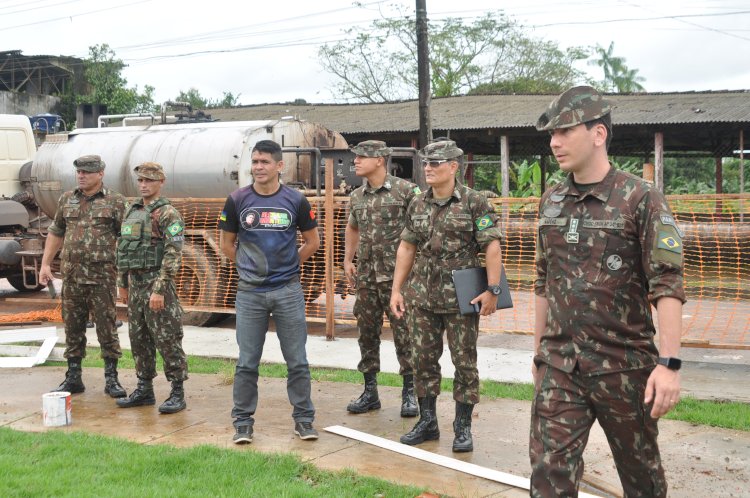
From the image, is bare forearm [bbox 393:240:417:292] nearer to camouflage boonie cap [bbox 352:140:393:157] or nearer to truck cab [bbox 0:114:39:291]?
camouflage boonie cap [bbox 352:140:393:157]

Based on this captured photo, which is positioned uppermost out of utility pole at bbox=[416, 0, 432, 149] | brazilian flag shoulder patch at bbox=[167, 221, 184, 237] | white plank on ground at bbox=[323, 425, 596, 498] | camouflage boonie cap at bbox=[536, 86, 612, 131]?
utility pole at bbox=[416, 0, 432, 149]

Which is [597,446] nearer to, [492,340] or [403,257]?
[403,257]

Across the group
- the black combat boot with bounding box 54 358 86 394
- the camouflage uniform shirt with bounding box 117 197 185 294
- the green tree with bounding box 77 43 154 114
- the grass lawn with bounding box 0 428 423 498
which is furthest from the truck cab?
the green tree with bounding box 77 43 154 114

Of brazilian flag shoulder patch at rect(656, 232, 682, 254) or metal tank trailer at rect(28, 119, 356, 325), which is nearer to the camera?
brazilian flag shoulder patch at rect(656, 232, 682, 254)

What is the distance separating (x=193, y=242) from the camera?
11.7 metres

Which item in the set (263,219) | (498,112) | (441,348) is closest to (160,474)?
(263,219)

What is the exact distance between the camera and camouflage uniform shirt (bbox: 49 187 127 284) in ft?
23.5

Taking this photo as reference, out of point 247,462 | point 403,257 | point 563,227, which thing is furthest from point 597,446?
point 563,227

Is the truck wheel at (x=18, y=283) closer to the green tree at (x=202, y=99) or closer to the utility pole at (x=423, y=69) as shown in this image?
the utility pole at (x=423, y=69)

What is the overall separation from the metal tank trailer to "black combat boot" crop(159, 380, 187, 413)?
445 cm

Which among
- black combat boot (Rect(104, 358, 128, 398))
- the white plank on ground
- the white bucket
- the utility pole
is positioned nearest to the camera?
the white plank on ground

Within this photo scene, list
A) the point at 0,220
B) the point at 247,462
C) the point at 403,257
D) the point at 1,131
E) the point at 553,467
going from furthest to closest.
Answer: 1. the point at 1,131
2. the point at 0,220
3. the point at 403,257
4. the point at 247,462
5. the point at 553,467

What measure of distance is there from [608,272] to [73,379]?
5.39 metres

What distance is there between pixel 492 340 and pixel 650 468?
6.57 meters
